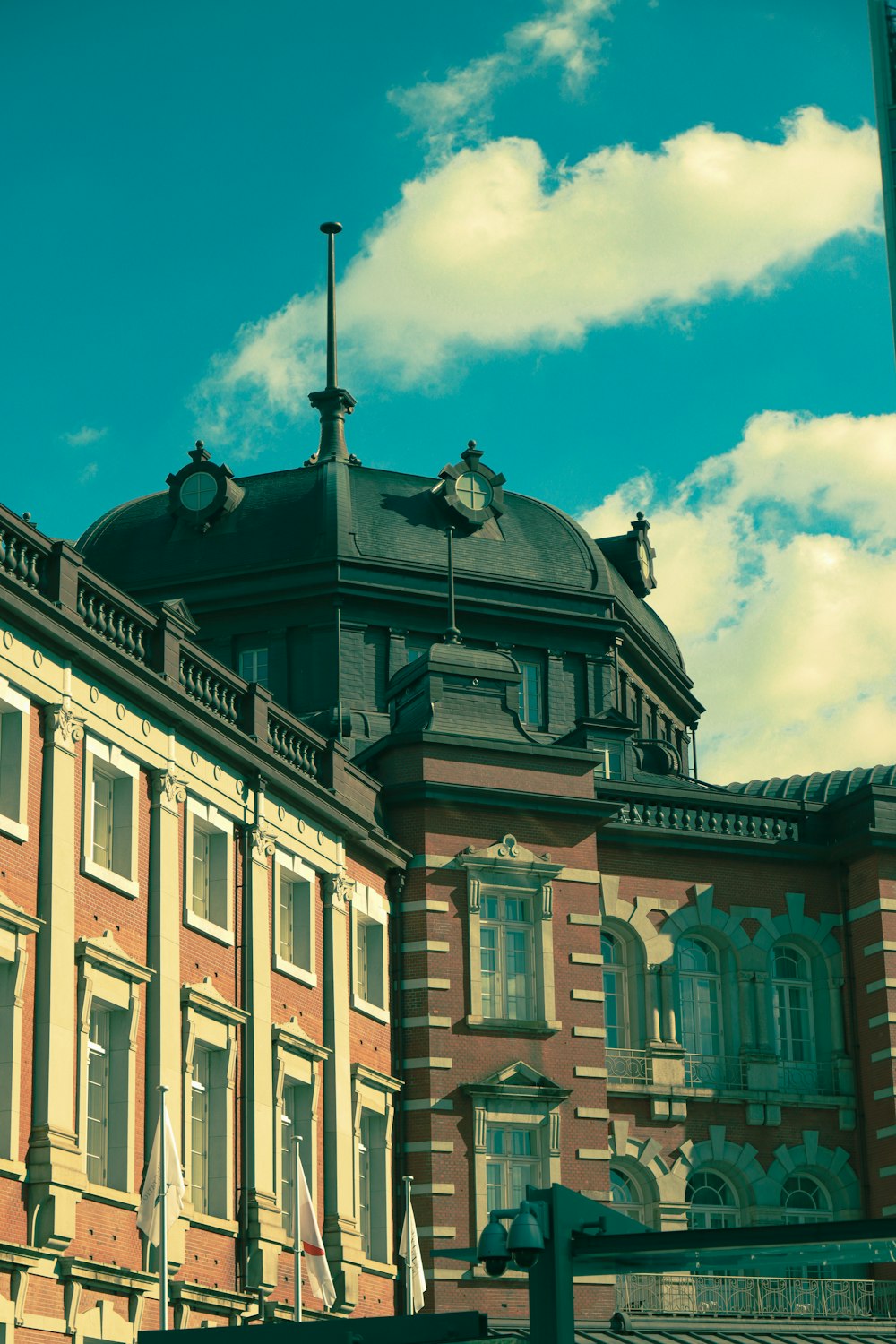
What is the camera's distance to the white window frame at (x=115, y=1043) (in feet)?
84.7

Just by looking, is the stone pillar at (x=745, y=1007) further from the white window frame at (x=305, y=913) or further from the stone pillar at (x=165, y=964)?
the stone pillar at (x=165, y=964)

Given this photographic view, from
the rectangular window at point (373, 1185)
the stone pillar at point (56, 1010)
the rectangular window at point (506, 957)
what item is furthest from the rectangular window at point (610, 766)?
the stone pillar at point (56, 1010)

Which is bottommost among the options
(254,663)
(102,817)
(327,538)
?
(102,817)

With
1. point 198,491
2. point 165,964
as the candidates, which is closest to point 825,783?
point 198,491

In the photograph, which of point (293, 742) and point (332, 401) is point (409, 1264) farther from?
point (332, 401)

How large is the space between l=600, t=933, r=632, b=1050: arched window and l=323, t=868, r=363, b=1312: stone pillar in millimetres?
6327

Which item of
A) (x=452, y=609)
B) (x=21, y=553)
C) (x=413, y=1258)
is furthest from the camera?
(x=452, y=609)

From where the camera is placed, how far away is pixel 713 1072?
3834 centimetres

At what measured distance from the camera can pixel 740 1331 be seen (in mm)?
34406

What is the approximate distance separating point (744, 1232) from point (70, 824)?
45.8 ft

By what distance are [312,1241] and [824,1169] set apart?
1257 cm

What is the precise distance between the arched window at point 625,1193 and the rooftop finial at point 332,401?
1778cm

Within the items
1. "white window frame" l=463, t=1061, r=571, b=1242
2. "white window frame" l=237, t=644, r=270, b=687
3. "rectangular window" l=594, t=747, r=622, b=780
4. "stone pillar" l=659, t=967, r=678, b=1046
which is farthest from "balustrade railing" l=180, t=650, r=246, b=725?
"rectangular window" l=594, t=747, r=622, b=780

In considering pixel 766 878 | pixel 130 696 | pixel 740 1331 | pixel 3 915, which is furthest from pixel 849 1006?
pixel 3 915
